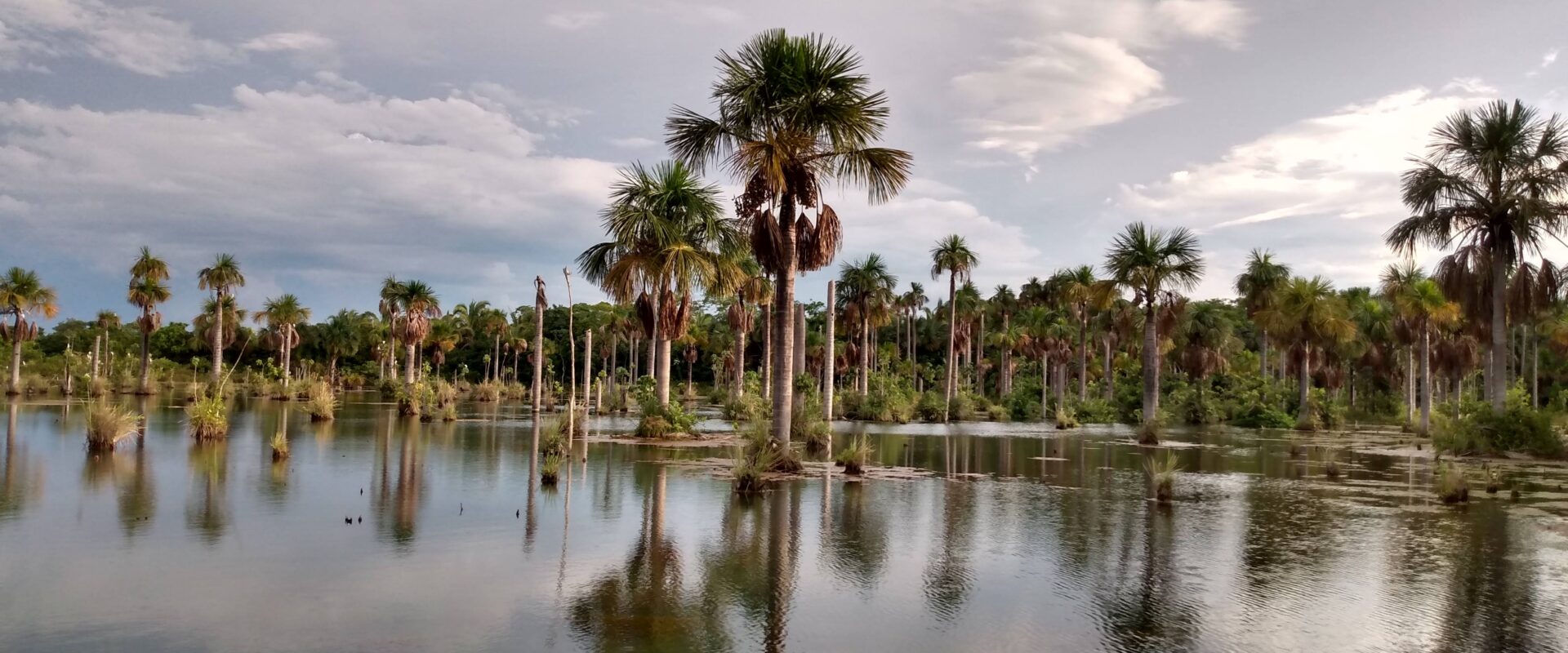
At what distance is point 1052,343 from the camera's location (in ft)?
219

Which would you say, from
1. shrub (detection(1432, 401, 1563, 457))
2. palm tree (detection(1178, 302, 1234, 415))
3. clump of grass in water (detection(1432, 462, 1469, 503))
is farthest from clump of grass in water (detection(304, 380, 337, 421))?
palm tree (detection(1178, 302, 1234, 415))

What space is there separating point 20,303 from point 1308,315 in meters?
71.6

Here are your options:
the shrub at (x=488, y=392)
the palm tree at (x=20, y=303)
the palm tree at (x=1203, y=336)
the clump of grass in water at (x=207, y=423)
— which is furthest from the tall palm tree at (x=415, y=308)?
the palm tree at (x=1203, y=336)

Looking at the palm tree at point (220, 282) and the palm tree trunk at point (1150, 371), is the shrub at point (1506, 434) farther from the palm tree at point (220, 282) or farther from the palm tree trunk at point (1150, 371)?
the palm tree at point (220, 282)

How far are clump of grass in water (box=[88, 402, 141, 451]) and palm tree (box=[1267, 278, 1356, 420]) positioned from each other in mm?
48956

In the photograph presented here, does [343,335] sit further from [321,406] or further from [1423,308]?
[1423,308]

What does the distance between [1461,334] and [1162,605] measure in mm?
54994

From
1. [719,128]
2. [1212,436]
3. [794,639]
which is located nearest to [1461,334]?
[1212,436]

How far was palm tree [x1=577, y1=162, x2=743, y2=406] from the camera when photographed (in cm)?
2984

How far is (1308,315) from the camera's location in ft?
157

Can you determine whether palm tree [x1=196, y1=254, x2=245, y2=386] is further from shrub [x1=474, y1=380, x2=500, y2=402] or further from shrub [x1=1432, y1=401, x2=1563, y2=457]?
shrub [x1=1432, y1=401, x2=1563, y2=457]

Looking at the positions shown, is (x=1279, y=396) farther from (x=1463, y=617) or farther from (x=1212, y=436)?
(x=1463, y=617)

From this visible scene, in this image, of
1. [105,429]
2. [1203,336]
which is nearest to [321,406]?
[105,429]

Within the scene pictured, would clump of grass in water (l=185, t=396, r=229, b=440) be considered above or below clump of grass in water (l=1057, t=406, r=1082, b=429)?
above
